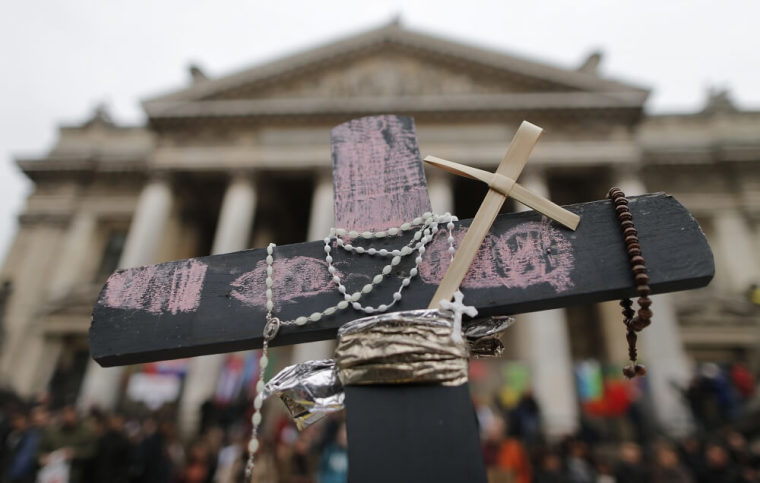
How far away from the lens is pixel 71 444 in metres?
6.88

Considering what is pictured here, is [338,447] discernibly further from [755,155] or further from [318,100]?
[755,155]

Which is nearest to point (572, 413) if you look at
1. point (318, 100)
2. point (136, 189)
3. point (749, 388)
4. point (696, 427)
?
point (696, 427)

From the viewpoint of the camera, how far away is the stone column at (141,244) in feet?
48.5

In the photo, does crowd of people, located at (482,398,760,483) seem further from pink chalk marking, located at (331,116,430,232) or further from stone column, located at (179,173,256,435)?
stone column, located at (179,173,256,435)

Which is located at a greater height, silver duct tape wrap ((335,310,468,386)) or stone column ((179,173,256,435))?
stone column ((179,173,256,435))

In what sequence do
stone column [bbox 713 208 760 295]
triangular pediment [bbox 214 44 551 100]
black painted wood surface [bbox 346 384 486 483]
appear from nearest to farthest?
1. black painted wood surface [bbox 346 384 486 483]
2. stone column [bbox 713 208 760 295]
3. triangular pediment [bbox 214 44 551 100]

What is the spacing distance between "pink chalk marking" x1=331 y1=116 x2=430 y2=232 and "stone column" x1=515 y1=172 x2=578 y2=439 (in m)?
12.2

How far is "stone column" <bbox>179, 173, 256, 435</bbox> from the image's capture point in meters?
13.9

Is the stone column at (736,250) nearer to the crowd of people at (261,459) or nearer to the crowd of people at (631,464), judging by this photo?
the crowd of people at (261,459)

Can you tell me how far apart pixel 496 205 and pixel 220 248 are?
16393 mm

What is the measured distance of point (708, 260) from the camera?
122 cm

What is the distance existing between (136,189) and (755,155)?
89.2 feet

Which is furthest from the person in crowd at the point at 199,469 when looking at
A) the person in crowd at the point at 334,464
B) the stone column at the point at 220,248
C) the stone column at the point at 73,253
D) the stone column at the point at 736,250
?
the stone column at the point at 736,250

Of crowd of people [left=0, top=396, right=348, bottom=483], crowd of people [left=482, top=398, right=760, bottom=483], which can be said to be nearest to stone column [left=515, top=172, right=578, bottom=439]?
crowd of people [left=482, top=398, right=760, bottom=483]
